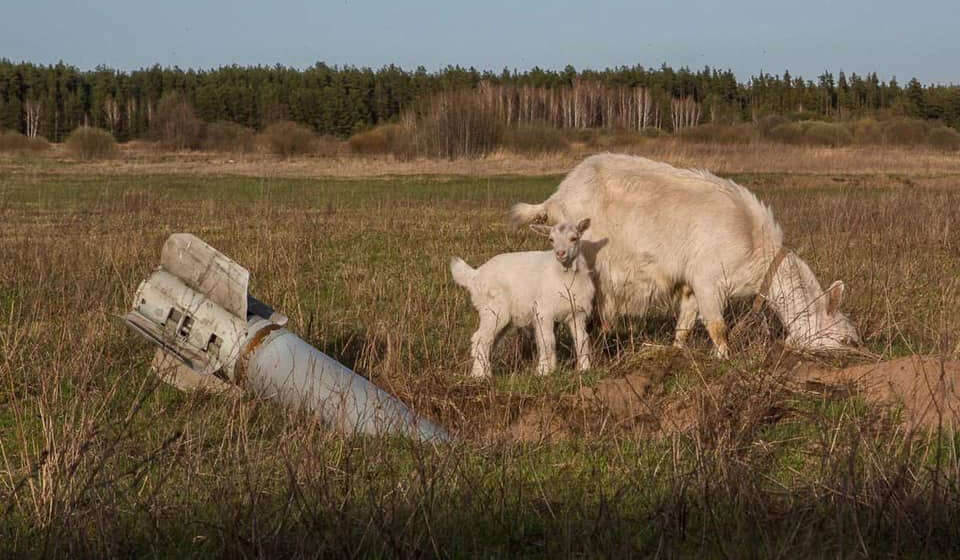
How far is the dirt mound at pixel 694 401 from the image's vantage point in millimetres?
6074

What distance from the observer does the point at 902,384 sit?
6656 millimetres

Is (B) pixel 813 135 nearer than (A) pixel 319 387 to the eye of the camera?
No

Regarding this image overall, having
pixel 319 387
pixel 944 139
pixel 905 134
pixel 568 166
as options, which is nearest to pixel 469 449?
pixel 319 387

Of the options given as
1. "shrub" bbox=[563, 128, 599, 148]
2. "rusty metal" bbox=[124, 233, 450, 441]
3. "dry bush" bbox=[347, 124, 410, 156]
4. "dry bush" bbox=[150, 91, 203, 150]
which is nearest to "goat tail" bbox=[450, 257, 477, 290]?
"rusty metal" bbox=[124, 233, 450, 441]

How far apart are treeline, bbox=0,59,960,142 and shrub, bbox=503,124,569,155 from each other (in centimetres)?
2800

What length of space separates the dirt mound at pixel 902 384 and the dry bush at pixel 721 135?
5757cm

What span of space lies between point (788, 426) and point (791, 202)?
18243 millimetres

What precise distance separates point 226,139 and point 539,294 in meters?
68.8

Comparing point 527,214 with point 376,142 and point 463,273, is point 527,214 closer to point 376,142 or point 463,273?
point 463,273

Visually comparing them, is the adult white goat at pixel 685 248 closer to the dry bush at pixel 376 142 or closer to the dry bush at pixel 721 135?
the dry bush at pixel 376 142

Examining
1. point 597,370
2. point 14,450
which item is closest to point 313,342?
point 597,370

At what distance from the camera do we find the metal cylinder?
5992 millimetres

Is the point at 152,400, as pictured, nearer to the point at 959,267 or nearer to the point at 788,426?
the point at 788,426

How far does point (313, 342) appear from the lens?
917 cm
